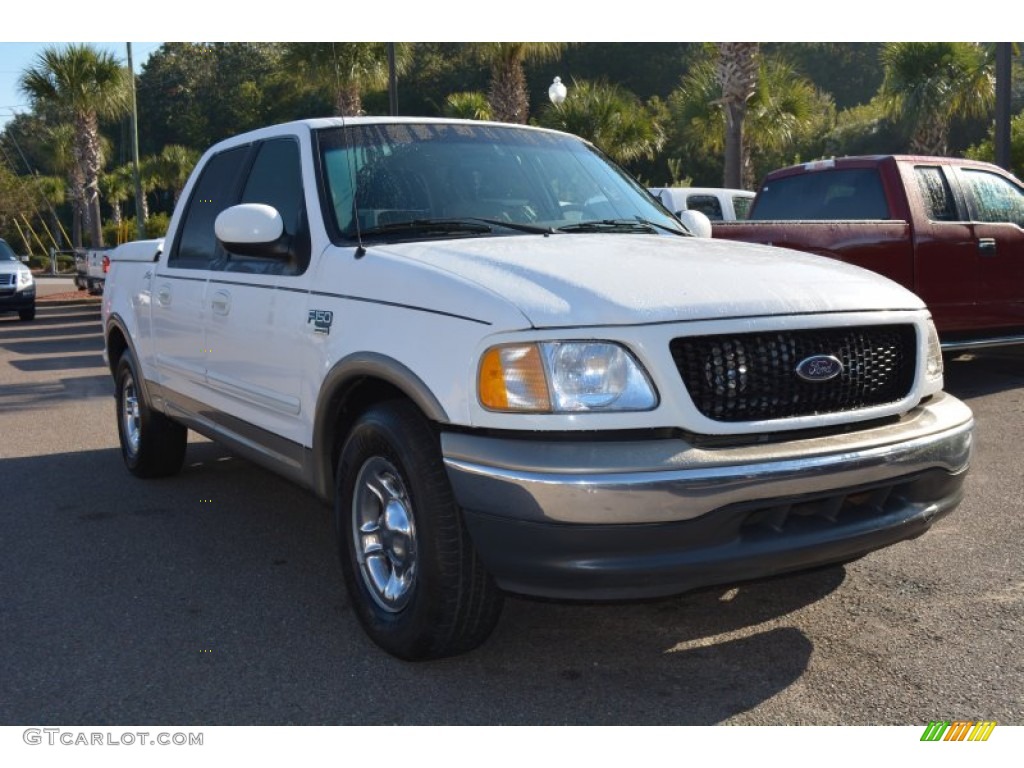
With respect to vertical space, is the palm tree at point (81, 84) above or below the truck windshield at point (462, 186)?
above

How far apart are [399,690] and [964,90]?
21796 millimetres

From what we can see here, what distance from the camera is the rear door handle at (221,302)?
4.98 m

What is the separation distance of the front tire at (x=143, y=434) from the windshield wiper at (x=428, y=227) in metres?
2.69

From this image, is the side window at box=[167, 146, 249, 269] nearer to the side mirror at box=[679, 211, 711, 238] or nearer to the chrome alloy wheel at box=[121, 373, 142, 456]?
the chrome alloy wheel at box=[121, 373, 142, 456]

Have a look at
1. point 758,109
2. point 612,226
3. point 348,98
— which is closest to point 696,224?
point 612,226

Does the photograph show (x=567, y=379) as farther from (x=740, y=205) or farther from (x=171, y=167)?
(x=171, y=167)

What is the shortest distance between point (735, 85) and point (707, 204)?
112 inches

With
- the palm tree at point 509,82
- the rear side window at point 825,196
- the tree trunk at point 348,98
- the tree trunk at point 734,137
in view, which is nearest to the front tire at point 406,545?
the rear side window at point 825,196

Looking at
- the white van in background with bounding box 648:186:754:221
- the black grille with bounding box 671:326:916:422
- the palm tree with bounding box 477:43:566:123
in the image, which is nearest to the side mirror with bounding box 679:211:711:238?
the black grille with bounding box 671:326:916:422

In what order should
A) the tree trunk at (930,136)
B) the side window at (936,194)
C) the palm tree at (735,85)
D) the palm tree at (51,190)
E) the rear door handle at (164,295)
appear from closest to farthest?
the rear door handle at (164,295)
the side window at (936,194)
the palm tree at (735,85)
the tree trunk at (930,136)
the palm tree at (51,190)

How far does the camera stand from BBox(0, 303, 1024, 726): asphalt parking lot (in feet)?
11.2

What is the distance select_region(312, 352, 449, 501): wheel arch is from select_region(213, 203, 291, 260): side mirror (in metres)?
0.75

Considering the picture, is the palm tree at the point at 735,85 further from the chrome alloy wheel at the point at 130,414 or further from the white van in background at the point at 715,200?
the chrome alloy wheel at the point at 130,414

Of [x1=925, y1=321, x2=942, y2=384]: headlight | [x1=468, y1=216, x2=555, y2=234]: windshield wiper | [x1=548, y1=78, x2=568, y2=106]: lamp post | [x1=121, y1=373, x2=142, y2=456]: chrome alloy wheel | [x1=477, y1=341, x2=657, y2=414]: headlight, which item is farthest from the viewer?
[x1=548, y1=78, x2=568, y2=106]: lamp post
